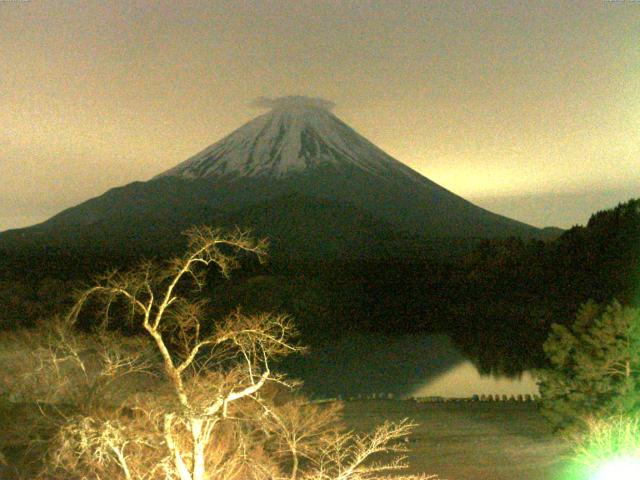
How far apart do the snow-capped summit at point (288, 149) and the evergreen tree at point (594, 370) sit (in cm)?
6669

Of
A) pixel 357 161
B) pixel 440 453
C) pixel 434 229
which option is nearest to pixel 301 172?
pixel 357 161

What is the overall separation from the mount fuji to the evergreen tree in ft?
143

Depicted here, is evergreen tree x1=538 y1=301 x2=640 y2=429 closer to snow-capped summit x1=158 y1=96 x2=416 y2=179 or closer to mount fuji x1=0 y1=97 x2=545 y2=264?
mount fuji x1=0 y1=97 x2=545 y2=264

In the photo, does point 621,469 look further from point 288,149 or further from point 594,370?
point 288,149

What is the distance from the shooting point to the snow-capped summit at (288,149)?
76.8m

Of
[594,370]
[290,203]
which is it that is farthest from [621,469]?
[290,203]

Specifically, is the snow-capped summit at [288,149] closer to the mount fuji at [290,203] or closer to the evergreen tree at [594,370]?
the mount fuji at [290,203]

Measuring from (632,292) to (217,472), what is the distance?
25.6 metres

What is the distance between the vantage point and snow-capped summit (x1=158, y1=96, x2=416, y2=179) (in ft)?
252

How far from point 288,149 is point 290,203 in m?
14.3

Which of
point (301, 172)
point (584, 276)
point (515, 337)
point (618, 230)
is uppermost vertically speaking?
point (301, 172)

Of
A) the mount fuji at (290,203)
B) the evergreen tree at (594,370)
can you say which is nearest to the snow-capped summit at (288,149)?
the mount fuji at (290,203)

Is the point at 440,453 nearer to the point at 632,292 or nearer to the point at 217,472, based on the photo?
the point at 217,472

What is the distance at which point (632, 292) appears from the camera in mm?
26641
